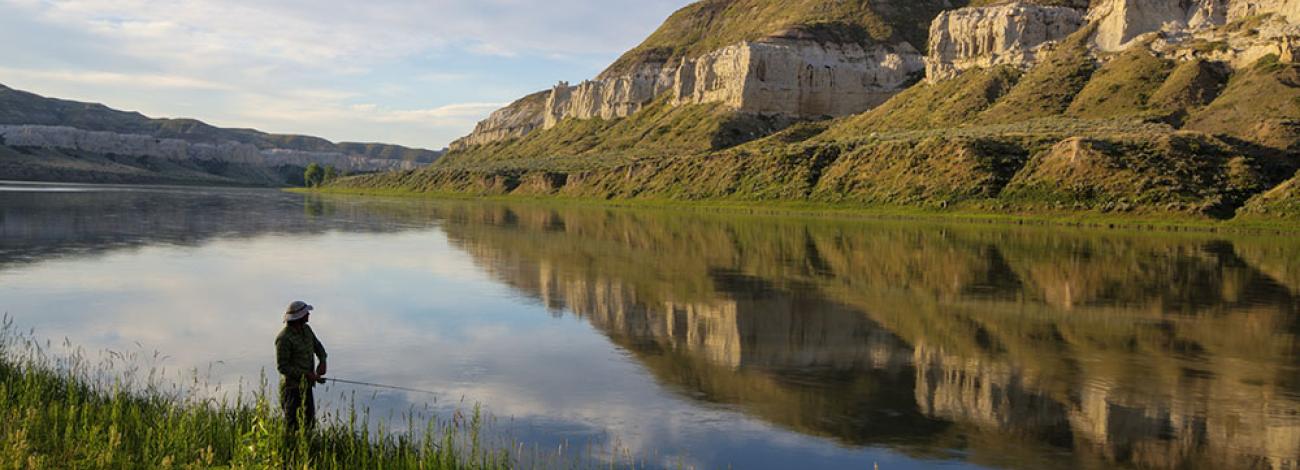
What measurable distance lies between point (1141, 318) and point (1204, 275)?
1262 centimetres

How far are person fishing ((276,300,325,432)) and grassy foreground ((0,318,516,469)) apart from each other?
22 centimetres

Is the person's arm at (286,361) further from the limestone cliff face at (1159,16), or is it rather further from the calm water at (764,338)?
the limestone cliff face at (1159,16)

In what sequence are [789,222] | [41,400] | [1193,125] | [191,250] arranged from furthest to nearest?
[1193,125] < [789,222] < [191,250] < [41,400]

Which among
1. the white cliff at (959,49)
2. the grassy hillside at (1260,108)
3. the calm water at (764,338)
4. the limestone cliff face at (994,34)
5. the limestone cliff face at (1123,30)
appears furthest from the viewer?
the limestone cliff face at (994,34)

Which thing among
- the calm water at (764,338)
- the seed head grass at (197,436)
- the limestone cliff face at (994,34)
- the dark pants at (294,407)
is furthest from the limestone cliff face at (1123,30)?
the dark pants at (294,407)

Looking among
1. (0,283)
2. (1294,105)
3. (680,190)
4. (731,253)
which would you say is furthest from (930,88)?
(0,283)

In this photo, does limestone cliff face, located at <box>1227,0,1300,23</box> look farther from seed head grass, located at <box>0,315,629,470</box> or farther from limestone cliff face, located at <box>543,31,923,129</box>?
seed head grass, located at <box>0,315,629,470</box>

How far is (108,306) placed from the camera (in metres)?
22.1

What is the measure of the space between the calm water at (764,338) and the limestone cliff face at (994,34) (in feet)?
367

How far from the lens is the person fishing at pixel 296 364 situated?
34.9 feet

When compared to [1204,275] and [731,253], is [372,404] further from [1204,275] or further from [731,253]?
[1204,275]

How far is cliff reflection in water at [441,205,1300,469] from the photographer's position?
41.5 ft

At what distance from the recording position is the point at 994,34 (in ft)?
488

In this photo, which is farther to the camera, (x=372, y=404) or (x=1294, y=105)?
(x=1294, y=105)
